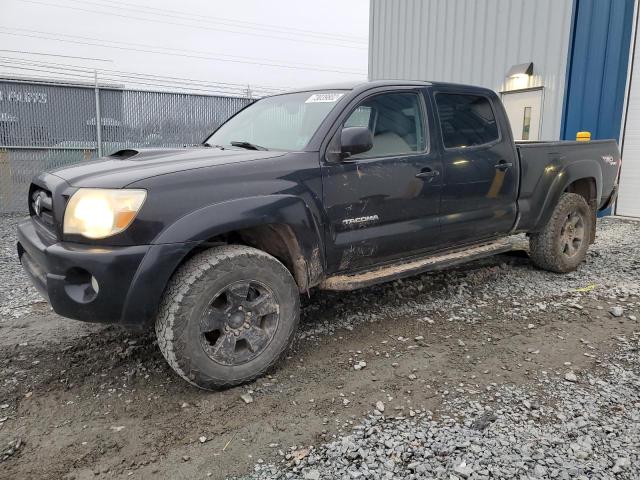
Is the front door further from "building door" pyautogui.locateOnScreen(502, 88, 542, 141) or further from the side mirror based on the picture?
"building door" pyautogui.locateOnScreen(502, 88, 542, 141)

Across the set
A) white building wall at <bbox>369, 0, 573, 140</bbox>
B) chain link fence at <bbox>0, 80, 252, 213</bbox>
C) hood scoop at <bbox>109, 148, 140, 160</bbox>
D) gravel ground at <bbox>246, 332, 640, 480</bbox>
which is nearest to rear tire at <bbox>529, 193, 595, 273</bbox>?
gravel ground at <bbox>246, 332, 640, 480</bbox>

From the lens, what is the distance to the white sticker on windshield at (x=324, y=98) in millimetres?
3537

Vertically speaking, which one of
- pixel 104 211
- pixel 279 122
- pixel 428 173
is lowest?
pixel 104 211

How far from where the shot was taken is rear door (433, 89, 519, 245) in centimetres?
398

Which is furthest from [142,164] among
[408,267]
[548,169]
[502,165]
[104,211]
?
[548,169]

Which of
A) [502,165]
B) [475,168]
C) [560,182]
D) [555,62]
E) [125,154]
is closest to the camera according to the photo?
[125,154]

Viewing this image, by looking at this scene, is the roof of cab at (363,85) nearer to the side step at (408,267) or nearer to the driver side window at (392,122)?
the driver side window at (392,122)

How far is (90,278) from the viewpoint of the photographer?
2.65 m

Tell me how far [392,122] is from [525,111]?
6708mm

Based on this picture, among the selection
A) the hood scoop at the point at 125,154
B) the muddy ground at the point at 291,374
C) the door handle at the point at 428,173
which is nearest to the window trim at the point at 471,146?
the door handle at the point at 428,173

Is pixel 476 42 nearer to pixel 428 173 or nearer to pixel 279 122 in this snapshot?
pixel 428 173

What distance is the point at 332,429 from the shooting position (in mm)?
2531

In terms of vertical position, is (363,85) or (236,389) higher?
(363,85)

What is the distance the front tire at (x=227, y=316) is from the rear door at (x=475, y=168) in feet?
5.39
